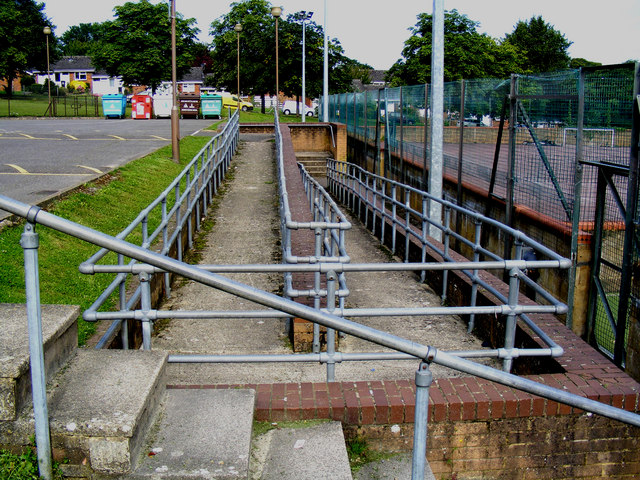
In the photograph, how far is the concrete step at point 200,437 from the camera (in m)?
2.95

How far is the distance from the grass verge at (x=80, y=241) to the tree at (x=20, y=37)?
191 ft

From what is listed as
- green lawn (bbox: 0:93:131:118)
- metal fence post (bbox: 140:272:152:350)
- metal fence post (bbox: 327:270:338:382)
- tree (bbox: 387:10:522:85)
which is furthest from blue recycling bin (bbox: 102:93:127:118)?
metal fence post (bbox: 327:270:338:382)

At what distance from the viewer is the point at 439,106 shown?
10.1 m

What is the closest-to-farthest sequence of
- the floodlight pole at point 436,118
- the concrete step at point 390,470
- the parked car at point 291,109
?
the concrete step at point 390,470 < the floodlight pole at point 436,118 < the parked car at point 291,109

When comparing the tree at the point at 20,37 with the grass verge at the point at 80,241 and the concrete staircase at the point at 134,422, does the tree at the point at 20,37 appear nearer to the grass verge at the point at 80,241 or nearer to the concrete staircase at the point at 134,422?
the grass verge at the point at 80,241

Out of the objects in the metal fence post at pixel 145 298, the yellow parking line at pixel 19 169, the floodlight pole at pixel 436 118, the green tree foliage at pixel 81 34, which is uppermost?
the green tree foliage at pixel 81 34

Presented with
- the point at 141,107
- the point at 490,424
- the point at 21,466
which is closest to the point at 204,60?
the point at 141,107

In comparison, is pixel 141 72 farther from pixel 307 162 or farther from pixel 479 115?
pixel 479 115

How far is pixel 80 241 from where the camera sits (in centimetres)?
767

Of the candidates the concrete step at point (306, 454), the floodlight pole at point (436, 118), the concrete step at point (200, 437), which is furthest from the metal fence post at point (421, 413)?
the floodlight pole at point (436, 118)

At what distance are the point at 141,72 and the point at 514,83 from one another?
5974 cm

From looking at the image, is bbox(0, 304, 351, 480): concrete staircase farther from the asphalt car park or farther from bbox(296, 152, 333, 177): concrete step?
bbox(296, 152, 333, 177): concrete step

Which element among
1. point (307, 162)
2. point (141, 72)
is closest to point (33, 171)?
point (307, 162)

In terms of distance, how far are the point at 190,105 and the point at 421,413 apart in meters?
41.1
